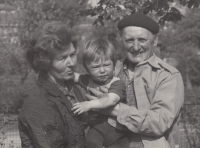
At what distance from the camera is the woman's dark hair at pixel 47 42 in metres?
2.91

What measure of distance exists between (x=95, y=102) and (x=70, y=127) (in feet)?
0.94

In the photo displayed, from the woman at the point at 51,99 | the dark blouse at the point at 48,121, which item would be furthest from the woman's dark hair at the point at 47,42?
the dark blouse at the point at 48,121

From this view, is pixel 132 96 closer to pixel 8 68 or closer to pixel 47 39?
pixel 47 39

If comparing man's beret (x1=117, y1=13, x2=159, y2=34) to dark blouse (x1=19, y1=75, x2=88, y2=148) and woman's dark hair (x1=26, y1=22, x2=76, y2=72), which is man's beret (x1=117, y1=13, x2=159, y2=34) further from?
dark blouse (x1=19, y1=75, x2=88, y2=148)

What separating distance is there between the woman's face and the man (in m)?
0.48

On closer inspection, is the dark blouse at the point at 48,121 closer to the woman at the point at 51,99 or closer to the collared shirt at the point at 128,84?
the woman at the point at 51,99

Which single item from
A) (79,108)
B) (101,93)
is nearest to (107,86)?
(101,93)

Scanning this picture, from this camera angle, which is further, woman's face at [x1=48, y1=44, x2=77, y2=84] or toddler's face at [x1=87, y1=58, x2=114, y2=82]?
toddler's face at [x1=87, y1=58, x2=114, y2=82]

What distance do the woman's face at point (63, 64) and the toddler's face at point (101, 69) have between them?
32cm

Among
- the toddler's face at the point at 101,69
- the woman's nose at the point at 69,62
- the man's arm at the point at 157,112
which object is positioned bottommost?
the man's arm at the point at 157,112

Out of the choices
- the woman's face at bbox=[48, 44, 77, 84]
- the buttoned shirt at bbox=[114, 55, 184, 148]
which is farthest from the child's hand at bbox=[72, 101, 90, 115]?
the buttoned shirt at bbox=[114, 55, 184, 148]

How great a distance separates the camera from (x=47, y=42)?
291 cm

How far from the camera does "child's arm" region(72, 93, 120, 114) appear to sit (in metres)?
2.97

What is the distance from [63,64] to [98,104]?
395 millimetres
